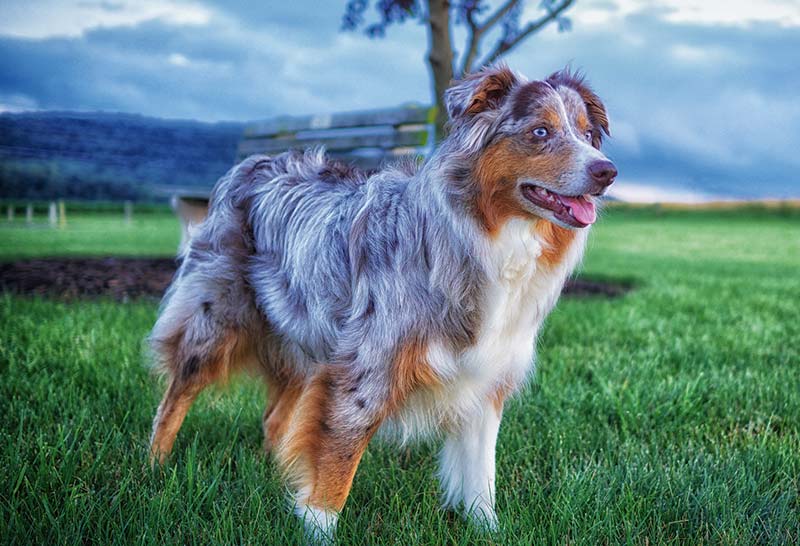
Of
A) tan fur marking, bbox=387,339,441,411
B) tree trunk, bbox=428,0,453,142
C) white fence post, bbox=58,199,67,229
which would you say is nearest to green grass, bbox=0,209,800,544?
tan fur marking, bbox=387,339,441,411

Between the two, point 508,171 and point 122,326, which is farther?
point 122,326

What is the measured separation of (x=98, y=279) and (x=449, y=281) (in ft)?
22.5

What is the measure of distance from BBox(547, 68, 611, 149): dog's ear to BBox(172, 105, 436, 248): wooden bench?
4.65 m

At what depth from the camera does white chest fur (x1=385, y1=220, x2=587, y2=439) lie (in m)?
2.59

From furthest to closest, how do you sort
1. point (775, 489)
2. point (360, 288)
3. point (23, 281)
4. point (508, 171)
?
point (23, 281), point (775, 489), point (360, 288), point (508, 171)

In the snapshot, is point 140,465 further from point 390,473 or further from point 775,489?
point 775,489

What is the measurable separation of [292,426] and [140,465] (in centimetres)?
95

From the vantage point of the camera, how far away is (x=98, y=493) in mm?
2867

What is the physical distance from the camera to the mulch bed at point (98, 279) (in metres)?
7.61

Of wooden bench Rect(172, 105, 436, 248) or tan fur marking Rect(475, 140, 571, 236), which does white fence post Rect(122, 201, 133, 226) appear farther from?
tan fur marking Rect(475, 140, 571, 236)

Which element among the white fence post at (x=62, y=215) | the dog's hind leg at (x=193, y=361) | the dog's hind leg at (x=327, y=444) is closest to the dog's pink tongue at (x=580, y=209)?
the dog's hind leg at (x=327, y=444)

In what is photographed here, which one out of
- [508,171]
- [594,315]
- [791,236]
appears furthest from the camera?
[791,236]

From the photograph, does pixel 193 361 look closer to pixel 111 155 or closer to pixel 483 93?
pixel 483 93

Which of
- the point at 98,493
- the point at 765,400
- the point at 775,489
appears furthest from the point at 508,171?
the point at 765,400
